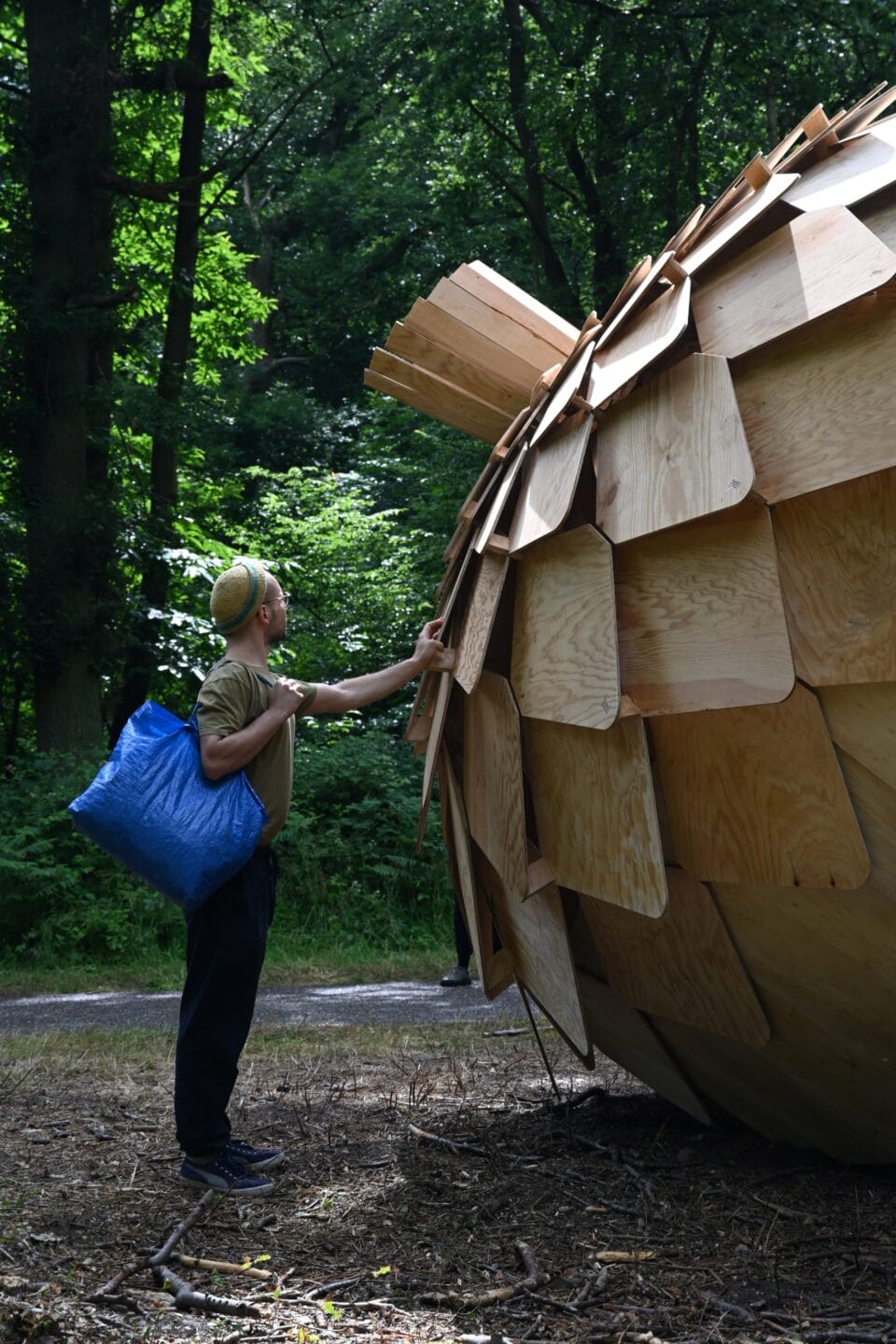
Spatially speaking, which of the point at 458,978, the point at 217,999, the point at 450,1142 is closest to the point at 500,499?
the point at 217,999

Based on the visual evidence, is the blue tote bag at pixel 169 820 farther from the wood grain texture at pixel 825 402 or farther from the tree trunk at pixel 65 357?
the tree trunk at pixel 65 357

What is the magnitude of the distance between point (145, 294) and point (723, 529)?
12560mm

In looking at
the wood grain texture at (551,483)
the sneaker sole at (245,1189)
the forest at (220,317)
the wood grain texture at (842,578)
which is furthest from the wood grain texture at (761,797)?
the forest at (220,317)

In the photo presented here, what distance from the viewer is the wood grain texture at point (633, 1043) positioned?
11.9 ft

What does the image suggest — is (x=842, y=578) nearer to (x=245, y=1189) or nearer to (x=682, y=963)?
(x=682, y=963)

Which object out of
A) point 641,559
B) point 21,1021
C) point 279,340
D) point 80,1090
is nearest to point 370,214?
point 279,340

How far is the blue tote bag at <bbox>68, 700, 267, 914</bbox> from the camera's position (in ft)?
11.6

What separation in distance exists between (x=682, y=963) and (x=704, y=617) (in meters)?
0.90

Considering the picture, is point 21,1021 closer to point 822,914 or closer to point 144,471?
point 822,914

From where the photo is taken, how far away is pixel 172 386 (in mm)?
14117

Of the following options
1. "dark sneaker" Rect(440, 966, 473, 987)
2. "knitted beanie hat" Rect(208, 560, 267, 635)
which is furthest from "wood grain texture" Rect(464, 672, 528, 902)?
"dark sneaker" Rect(440, 966, 473, 987)

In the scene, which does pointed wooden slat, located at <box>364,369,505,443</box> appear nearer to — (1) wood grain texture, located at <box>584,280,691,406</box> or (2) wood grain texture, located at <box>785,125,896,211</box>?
(1) wood grain texture, located at <box>584,280,691,406</box>

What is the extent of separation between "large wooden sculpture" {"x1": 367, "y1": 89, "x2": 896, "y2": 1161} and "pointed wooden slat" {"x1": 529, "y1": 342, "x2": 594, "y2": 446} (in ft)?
0.04

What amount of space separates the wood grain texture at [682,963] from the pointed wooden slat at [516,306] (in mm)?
1558
